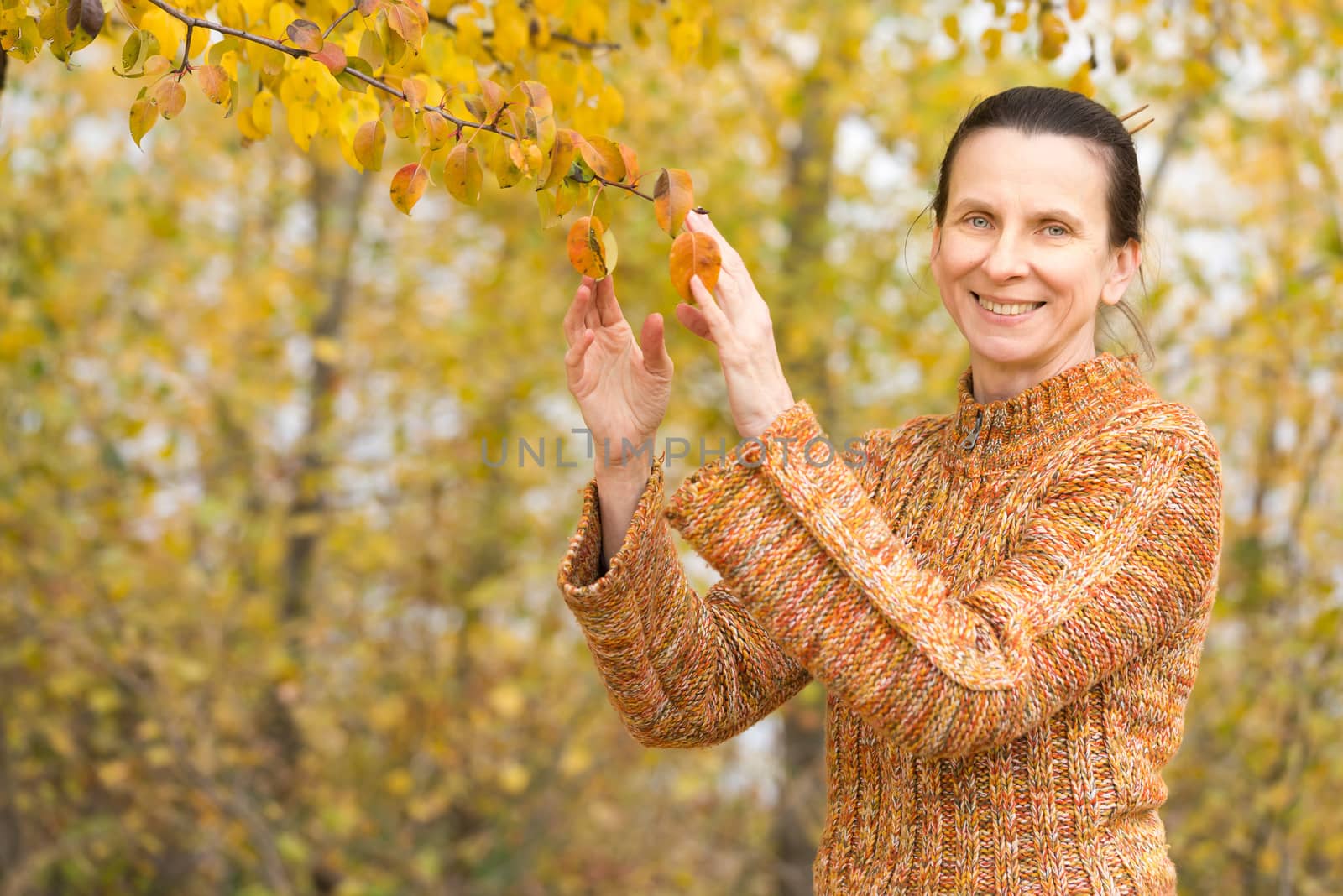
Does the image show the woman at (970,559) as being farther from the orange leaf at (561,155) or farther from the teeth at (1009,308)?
the orange leaf at (561,155)

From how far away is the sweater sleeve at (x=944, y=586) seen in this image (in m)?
1.09

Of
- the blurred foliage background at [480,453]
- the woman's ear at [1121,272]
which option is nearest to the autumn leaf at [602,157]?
the woman's ear at [1121,272]

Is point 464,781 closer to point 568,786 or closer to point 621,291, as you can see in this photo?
point 568,786

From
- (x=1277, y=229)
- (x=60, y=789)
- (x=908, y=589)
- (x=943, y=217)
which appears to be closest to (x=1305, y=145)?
(x=1277, y=229)

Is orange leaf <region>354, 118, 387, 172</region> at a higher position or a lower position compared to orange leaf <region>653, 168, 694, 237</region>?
higher

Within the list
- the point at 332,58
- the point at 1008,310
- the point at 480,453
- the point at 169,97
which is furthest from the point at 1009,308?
the point at 480,453

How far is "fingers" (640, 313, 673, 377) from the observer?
52.2 inches

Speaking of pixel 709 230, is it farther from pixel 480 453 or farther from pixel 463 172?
pixel 480 453

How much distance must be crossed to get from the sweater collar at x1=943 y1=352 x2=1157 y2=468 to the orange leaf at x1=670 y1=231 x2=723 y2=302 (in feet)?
1.39

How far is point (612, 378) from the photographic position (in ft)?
4.56

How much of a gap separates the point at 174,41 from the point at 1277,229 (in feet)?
12.5

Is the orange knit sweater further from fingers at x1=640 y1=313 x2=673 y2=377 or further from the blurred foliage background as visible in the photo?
the blurred foliage background

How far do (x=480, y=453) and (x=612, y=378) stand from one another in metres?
2.94

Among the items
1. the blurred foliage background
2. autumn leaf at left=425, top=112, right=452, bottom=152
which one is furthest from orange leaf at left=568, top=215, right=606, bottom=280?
the blurred foliage background
